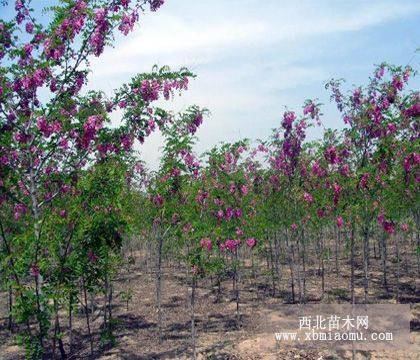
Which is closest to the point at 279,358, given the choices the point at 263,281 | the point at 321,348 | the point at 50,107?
the point at 321,348

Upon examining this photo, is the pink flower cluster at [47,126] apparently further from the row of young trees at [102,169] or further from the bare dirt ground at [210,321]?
the bare dirt ground at [210,321]

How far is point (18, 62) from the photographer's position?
10.8m

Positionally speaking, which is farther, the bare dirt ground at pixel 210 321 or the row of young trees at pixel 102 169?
the bare dirt ground at pixel 210 321

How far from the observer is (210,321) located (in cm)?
1819

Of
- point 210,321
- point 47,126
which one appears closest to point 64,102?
point 47,126

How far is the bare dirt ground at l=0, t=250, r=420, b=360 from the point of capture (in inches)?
533

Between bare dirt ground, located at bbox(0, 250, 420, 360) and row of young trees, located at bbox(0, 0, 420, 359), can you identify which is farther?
bare dirt ground, located at bbox(0, 250, 420, 360)

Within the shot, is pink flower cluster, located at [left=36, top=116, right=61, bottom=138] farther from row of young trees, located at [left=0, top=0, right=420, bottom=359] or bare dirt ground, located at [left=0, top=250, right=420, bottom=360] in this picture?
bare dirt ground, located at [left=0, top=250, right=420, bottom=360]

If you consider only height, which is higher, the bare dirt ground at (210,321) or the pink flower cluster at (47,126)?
the pink flower cluster at (47,126)

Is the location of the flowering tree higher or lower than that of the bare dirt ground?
higher

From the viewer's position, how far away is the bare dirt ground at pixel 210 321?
13531 millimetres

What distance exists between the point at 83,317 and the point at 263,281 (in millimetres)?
10651

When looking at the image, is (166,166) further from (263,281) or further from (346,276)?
(346,276)

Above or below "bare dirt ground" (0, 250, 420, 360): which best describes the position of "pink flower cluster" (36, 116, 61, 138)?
above
